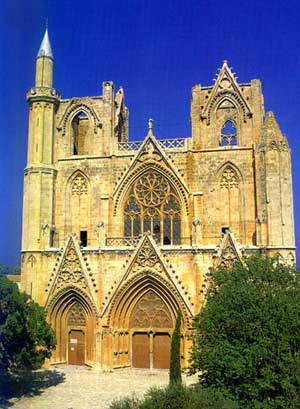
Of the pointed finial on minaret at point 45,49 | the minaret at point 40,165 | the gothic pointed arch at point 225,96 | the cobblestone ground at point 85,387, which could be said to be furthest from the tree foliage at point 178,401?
the pointed finial on minaret at point 45,49

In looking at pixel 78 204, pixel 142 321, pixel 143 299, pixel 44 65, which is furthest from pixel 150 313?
pixel 44 65

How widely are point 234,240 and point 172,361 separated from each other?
759cm

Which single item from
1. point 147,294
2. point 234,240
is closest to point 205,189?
point 234,240

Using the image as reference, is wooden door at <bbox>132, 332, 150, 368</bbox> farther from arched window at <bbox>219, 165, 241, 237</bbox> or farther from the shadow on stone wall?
arched window at <bbox>219, 165, 241, 237</bbox>

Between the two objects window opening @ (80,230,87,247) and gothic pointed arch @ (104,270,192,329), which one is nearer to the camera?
gothic pointed arch @ (104,270,192,329)

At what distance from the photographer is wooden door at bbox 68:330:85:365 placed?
29359 mm

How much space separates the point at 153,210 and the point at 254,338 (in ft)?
48.9

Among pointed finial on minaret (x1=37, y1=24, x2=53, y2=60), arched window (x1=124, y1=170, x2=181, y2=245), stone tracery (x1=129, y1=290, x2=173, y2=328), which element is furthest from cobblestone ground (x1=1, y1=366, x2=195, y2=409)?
pointed finial on minaret (x1=37, y1=24, x2=53, y2=60)

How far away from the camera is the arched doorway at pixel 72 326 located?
94.3ft

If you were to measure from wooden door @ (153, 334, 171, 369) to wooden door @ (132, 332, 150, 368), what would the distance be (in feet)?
1.40

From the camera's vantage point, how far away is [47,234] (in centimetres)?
3028

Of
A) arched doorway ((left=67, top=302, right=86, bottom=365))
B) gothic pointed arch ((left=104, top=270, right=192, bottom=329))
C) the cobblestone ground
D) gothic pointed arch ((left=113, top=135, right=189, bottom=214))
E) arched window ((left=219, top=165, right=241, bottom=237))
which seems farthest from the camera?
gothic pointed arch ((left=113, top=135, right=189, bottom=214))

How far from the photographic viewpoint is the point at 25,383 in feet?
80.6

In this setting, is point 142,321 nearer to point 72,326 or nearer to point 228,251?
point 72,326
